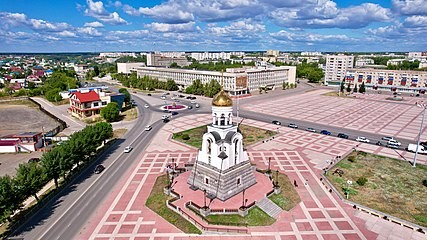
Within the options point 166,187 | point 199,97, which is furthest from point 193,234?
point 199,97

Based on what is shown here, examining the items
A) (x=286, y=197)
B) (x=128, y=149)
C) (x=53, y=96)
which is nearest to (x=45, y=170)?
(x=128, y=149)

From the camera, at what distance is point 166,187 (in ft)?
127

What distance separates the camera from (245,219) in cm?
3209

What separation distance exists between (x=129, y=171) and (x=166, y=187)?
10.3 m

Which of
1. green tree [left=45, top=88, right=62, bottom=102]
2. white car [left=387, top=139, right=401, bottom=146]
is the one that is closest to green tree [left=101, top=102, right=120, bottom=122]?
green tree [left=45, top=88, right=62, bottom=102]

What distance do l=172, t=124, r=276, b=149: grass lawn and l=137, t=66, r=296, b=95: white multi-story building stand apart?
53.5 m

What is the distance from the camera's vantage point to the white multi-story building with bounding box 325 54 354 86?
158 m

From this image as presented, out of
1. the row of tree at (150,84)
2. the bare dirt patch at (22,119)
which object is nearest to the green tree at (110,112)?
the bare dirt patch at (22,119)

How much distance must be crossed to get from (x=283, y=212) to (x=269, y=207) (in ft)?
5.95

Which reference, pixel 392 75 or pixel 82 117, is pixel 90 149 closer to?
pixel 82 117

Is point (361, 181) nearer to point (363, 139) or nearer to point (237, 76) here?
point (363, 139)

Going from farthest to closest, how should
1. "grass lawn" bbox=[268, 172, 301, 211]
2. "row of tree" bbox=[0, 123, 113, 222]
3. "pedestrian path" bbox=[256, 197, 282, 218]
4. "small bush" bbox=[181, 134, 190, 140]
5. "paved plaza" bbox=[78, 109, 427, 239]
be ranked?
"small bush" bbox=[181, 134, 190, 140] < "grass lawn" bbox=[268, 172, 301, 211] < "pedestrian path" bbox=[256, 197, 282, 218] < "paved plaza" bbox=[78, 109, 427, 239] < "row of tree" bbox=[0, 123, 113, 222]

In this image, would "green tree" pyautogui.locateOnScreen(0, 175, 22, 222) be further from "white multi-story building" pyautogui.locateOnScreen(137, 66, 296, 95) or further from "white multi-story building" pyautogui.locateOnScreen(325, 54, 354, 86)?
"white multi-story building" pyautogui.locateOnScreen(325, 54, 354, 86)

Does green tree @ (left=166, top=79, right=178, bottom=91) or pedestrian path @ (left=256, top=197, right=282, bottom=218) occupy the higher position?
green tree @ (left=166, top=79, right=178, bottom=91)
